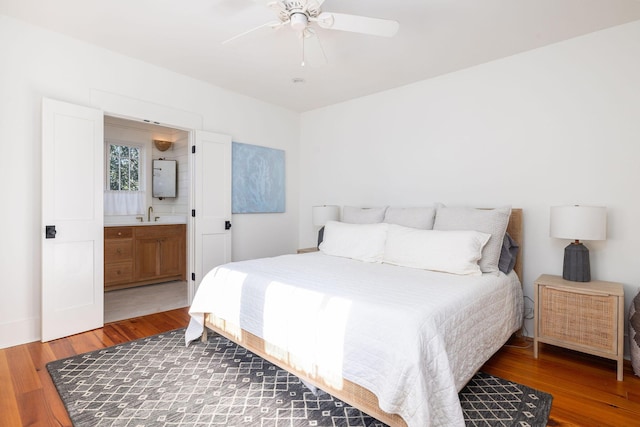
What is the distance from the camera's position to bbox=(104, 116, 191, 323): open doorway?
418cm

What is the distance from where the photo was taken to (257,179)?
438 cm

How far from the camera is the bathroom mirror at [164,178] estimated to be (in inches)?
205

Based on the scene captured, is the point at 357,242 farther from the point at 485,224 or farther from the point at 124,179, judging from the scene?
the point at 124,179

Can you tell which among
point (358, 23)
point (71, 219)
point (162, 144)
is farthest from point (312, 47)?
point (162, 144)

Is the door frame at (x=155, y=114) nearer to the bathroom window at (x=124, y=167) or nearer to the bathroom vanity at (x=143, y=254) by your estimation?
the bathroom vanity at (x=143, y=254)

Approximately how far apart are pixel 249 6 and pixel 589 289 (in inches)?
124

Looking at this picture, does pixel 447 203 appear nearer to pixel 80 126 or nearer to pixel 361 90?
pixel 361 90

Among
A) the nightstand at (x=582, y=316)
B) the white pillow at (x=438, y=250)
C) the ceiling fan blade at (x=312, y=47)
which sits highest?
the ceiling fan blade at (x=312, y=47)

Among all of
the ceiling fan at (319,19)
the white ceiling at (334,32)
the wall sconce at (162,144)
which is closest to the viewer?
the ceiling fan at (319,19)

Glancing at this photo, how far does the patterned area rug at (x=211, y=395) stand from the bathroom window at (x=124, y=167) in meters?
3.16

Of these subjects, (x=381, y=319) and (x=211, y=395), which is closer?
(x=381, y=319)

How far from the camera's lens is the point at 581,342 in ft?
7.59

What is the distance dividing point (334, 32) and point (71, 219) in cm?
276

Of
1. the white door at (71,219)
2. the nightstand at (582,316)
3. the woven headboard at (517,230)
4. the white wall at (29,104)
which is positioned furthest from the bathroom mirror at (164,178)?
the nightstand at (582,316)
